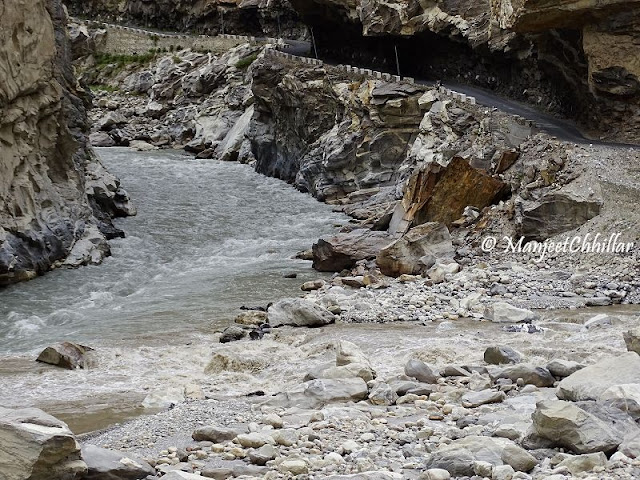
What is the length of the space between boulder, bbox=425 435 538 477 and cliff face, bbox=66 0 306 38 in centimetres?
6367

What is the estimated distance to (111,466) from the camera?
25.8ft

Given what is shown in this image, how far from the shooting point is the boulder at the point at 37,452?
23.8ft

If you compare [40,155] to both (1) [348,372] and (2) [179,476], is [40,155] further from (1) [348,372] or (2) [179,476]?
(2) [179,476]

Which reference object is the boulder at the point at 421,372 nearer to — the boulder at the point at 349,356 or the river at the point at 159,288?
the boulder at the point at 349,356

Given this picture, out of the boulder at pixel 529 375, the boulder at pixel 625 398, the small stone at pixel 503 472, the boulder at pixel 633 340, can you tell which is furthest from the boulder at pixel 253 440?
the boulder at pixel 633 340

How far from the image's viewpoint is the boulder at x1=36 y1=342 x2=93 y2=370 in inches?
583

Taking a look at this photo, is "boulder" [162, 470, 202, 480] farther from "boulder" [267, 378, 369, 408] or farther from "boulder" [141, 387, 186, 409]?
"boulder" [141, 387, 186, 409]

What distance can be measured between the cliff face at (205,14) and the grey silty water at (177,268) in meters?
30.1

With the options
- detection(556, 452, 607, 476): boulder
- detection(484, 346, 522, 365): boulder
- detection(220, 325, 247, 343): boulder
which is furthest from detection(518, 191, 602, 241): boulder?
detection(556, 452, 607, 476): boulder

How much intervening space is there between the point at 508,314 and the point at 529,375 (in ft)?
20.3

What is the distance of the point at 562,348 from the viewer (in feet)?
45.0

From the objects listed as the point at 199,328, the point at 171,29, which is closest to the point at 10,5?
the point at 199,328

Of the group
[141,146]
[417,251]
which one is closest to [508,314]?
[417,251]

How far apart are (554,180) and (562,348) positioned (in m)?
11.5
